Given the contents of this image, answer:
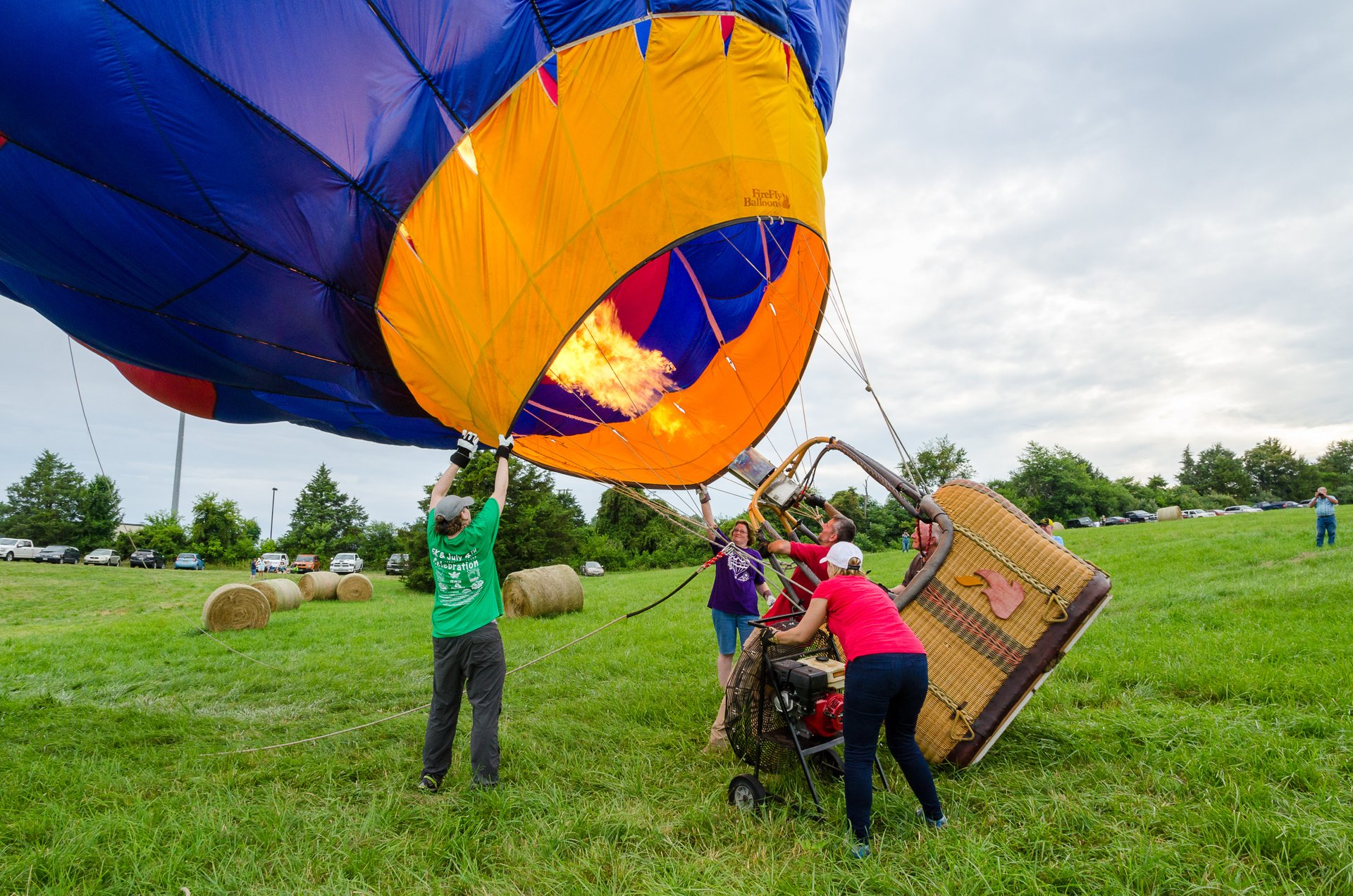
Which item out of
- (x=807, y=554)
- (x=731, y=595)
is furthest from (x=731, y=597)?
(x=807, y=554)

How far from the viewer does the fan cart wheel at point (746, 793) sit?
3004mm

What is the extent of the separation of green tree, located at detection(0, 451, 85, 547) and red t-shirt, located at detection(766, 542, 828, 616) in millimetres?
58429

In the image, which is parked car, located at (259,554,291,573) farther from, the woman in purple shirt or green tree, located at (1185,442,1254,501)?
green tree, located at (1185,442,1254,501)

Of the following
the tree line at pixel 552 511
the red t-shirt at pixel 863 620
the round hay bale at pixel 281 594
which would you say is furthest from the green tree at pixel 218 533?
the red t-shirt at pixel 863 620

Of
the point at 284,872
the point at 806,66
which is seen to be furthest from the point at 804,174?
the point at 284,872

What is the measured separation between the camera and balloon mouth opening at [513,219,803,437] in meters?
5.19

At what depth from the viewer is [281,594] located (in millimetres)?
13203

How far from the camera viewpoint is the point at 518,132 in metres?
3.46

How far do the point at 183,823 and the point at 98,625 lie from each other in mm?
10520

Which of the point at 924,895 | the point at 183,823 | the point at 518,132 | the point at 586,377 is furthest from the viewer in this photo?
the point at 586,377

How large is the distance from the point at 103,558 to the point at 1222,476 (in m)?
92.0

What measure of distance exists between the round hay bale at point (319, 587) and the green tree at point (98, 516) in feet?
107

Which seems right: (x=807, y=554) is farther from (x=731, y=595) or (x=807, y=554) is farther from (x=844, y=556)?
(x=844, y=556)

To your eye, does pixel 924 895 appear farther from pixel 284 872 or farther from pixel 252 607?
pixel 252 607
